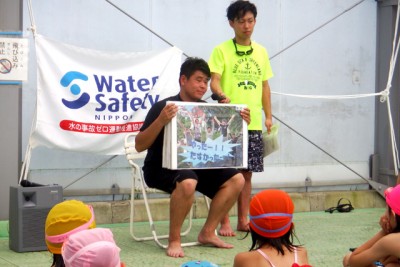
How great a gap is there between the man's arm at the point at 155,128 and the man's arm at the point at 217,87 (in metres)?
0.57

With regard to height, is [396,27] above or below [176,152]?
above

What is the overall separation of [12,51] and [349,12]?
3.48 meters

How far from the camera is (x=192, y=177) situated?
5.57 meters

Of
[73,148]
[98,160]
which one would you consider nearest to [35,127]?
[73,148]

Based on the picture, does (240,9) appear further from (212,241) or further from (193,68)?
(212,241)

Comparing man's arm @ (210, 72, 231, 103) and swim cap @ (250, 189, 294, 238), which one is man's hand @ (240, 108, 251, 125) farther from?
swim cap @ (250, 189, 294, 238)

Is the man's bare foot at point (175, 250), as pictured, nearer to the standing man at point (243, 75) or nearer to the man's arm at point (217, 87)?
the standing man at point (243, 75)

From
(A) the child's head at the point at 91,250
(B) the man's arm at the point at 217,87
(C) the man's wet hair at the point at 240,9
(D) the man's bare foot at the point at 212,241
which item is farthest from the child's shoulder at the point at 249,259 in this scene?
(C) the man's wet hair at the point at 240,9

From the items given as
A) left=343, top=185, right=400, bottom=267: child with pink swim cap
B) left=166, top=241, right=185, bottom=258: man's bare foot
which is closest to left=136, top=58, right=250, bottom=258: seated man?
left=166, top=241, right=185, bottom=258: man's bare foot

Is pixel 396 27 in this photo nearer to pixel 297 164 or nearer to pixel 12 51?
pixel 297 164

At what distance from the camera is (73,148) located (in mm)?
6582

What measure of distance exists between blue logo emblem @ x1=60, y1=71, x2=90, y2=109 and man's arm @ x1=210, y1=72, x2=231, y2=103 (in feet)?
3.36

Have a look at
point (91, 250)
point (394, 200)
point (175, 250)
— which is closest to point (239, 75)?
point (175, 250)

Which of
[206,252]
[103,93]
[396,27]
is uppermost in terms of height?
[396,27]
